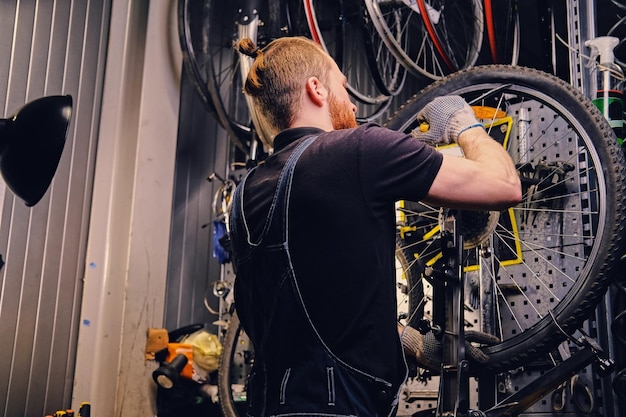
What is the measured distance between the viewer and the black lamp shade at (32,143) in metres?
1.64

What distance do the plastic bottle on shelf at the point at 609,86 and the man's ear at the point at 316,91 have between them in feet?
3.38

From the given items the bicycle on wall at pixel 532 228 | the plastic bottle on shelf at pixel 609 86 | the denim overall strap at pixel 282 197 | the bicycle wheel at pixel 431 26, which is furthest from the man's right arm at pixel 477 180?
the bicycle wheel at pixel 431 26

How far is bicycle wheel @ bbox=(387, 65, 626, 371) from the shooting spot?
5.92 ft

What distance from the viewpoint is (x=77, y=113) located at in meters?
3.03

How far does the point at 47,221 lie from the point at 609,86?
2165mm

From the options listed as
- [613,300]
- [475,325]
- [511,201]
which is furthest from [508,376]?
[511,201]

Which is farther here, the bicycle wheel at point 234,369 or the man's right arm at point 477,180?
the bicycle wheel at point 234,369

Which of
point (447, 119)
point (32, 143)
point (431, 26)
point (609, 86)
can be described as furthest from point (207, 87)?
point (447, 119)

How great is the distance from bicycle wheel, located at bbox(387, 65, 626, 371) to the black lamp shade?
3.16 feet

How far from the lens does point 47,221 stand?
285 cm

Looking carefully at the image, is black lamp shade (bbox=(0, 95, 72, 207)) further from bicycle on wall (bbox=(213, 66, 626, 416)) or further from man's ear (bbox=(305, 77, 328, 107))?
bicycle on wall (bbox=(213, 66, 626, 416))

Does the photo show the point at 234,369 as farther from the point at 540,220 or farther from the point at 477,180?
the point at 477,180

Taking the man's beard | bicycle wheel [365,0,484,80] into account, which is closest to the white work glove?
the man's beard

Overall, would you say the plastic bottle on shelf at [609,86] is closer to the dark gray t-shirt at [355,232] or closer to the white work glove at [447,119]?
the white work glove at [447,119]
